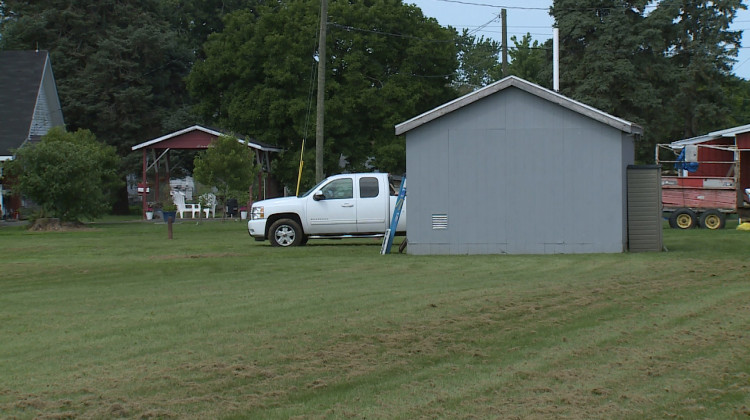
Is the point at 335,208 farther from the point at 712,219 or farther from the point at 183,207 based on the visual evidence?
the point at 183,207

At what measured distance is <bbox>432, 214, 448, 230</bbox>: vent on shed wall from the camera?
19922 millimetres

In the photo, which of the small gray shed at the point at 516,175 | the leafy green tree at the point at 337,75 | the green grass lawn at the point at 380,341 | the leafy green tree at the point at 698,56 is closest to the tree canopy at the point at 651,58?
the leafy green tree at the point at 698,56

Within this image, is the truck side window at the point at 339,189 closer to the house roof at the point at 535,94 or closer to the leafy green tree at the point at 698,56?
the house roof at the point at 535,94

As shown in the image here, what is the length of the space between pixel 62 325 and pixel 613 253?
40.0 feet

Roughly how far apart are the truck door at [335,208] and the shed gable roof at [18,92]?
68.9 feet

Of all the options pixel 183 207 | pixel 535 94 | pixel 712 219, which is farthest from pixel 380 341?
pixel 183 207

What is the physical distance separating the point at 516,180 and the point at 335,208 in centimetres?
508

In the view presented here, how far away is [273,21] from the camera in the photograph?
4791 centimetres

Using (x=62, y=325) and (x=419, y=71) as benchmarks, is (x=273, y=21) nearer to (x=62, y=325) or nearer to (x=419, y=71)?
(x=419, y=71)

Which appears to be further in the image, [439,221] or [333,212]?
[333,212]

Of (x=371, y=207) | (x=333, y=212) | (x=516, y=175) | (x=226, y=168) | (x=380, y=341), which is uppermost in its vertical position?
(x=226, y=168)

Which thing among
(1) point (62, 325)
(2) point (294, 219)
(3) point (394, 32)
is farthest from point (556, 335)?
(3) point (394, 32)

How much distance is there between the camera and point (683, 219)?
2938 cm

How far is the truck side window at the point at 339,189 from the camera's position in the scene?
22922 millimetres
